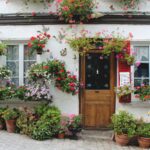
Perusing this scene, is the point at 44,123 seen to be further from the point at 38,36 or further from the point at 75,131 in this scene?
the point at 38,36

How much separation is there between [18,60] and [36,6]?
172 cm

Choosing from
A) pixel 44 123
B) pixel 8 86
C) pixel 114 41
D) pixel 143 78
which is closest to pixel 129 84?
pixel 143 78

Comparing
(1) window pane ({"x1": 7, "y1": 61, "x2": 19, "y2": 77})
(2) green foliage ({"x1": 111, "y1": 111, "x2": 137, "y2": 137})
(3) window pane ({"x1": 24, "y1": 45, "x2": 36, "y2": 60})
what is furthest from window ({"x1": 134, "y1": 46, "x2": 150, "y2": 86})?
(1) window pane ({"x1": 7, "y1": 61, "x2": 19, "y2": 77})

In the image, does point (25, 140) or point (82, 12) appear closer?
point (25, 140)

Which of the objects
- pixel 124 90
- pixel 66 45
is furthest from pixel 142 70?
pixel 66 45

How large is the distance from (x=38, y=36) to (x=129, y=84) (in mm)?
3008

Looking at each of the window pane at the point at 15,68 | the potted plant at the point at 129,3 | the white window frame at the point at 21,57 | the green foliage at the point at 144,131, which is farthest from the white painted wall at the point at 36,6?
the green foliage at the point at 144,131

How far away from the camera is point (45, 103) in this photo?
453 inches

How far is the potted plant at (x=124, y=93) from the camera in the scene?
11234 millimetres

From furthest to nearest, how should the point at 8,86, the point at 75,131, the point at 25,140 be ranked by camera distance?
the point at 8,86 < the point at 75,131 < the point at 25,140

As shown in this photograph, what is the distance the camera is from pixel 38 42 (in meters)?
11.3

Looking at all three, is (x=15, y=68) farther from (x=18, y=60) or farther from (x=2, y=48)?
(x=2, y=48)

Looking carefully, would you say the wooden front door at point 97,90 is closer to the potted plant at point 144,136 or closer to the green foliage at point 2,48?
the potted plant at point 144,136

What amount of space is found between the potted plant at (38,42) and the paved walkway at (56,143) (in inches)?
99.8
